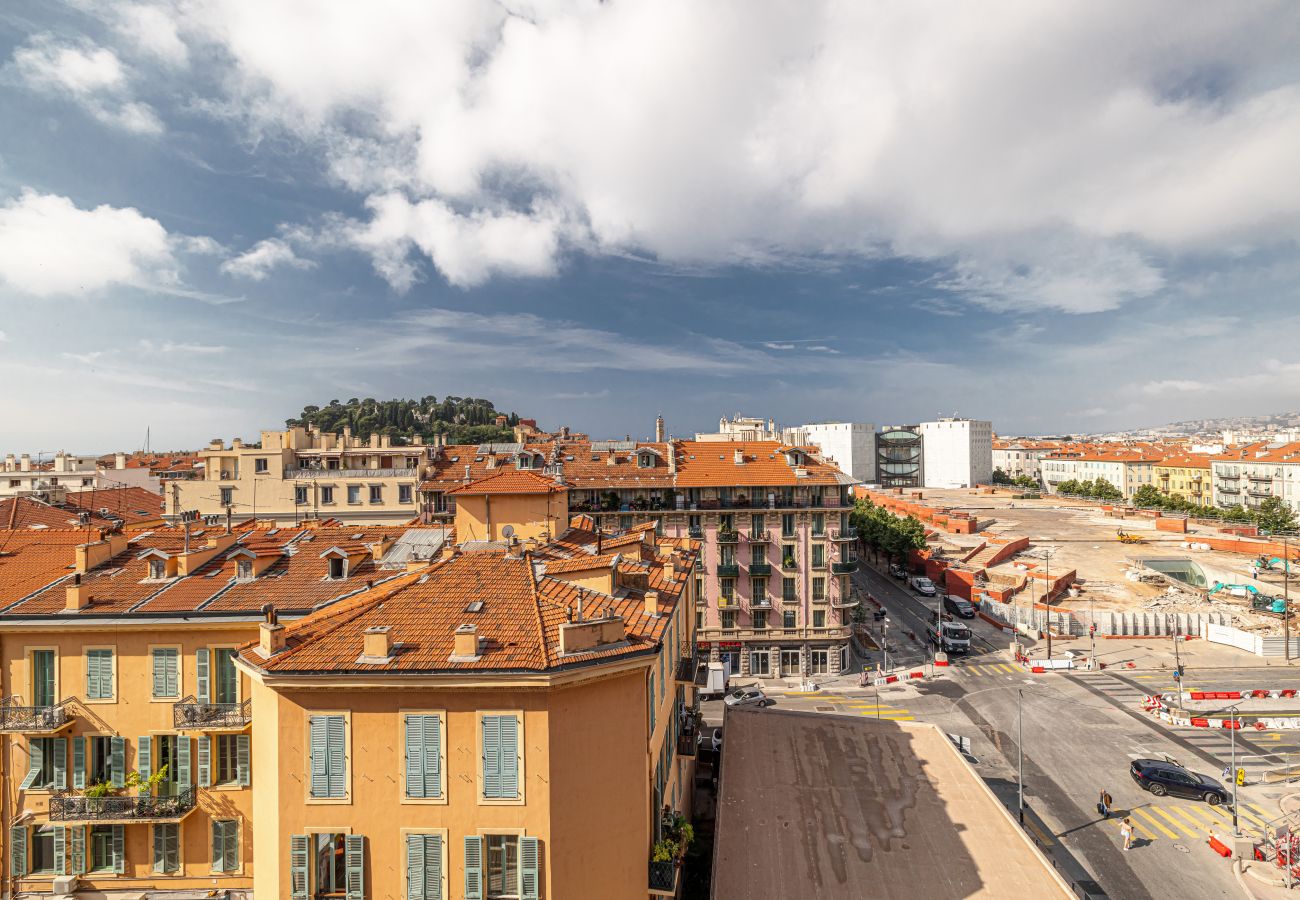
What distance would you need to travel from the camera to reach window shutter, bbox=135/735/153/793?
23344 mm

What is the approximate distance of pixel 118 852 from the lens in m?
23.9

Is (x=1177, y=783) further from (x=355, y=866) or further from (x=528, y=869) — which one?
(x=355, y=866)

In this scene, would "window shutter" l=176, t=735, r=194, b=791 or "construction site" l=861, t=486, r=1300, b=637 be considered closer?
"window shutter" l=176, t=735, r=194, b=791

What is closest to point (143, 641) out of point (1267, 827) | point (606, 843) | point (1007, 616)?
point (606, 843)

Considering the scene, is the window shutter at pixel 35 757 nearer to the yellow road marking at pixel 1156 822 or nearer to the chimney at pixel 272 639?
the chimney at pixel 272 639

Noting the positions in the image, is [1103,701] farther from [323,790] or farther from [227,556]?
[227,556]

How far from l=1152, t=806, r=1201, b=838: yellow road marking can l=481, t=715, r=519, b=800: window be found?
36399 millimetres

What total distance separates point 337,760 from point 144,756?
1356cm

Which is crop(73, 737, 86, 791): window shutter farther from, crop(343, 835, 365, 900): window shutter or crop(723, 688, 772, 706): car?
crop(723, 688, 772, 706): car

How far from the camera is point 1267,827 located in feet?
105

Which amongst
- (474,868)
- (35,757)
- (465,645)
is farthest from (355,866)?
(35,757)

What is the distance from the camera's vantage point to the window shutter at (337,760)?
15969mm

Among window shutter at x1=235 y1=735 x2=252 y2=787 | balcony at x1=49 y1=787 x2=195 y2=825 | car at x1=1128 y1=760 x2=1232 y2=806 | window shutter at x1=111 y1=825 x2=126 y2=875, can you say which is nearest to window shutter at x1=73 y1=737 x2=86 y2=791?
balcony at x1=49 y1=787 x2=195 y2=825

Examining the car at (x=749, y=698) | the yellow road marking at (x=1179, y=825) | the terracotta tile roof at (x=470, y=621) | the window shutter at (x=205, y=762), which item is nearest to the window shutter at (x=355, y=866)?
the terracotta tile roof at (x=470, y=621)
